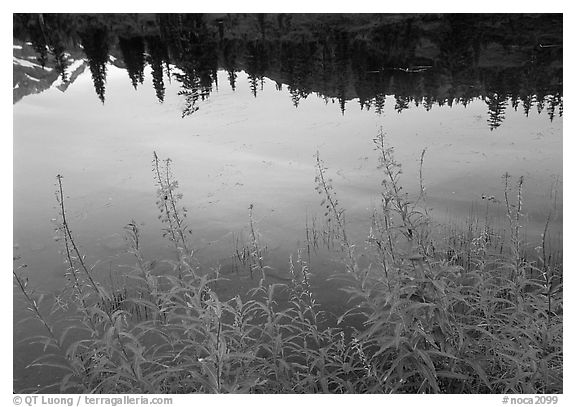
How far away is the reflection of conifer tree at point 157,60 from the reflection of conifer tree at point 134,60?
10 cm

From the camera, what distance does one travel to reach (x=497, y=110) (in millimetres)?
5039

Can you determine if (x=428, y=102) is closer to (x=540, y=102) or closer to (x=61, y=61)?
(x=540, y=102)

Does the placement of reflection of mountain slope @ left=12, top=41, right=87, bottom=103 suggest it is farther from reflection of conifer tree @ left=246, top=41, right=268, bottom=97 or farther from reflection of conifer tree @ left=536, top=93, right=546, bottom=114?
reflection of conifer tree @ left=536, top=93, right=546, bottom=114

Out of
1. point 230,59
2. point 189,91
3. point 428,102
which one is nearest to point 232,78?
point 230,59

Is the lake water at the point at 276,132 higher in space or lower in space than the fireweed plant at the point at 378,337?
higher

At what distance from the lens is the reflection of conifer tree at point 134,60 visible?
4.44m

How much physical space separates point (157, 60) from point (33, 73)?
4.36 ft

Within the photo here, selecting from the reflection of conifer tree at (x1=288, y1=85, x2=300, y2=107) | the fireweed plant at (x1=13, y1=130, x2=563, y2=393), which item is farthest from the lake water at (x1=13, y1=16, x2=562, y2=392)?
the fireweed plant at (x1=13, y1=130, x2=563, y2=393)

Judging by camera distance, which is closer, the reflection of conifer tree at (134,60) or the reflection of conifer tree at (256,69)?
the reflection of conifer tree at (134,60)

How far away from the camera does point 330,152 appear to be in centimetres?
482

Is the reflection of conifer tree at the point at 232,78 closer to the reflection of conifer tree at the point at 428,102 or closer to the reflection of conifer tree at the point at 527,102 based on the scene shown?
the reflection of conifer tree at the point at 428,102

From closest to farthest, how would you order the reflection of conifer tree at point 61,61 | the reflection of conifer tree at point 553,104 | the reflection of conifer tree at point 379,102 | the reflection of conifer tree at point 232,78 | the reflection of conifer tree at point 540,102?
1. the reflection of conifer tree at point 553,104
2. the reflection of conifer tree at point 61,61
3. the reflection of conifer tree at point 540,102
4. the reflection of conifer tree at point 379,102
5. the reflection of conifer tree at point 232,78

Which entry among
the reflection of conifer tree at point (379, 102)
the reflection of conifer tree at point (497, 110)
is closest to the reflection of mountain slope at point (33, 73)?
the reflection of conifer tree at point (379, 102)

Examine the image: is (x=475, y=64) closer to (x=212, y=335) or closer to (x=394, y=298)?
(x=394, y=298)
